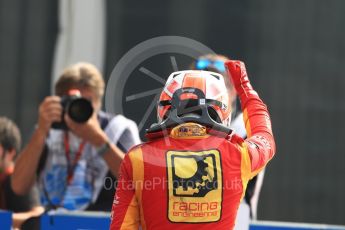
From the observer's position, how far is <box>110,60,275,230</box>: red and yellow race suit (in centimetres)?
286

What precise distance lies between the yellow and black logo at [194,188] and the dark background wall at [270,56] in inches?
138

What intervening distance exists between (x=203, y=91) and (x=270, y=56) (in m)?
3.50

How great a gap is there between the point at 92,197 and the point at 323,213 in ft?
8.47

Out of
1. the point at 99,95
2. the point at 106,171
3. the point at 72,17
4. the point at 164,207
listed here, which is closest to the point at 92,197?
the point at 106,171

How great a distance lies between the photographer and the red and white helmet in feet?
4.71

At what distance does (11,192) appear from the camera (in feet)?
15.4

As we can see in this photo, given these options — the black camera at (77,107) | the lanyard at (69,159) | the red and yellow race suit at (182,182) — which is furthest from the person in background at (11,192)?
the red and yellow race suit at (182,182)

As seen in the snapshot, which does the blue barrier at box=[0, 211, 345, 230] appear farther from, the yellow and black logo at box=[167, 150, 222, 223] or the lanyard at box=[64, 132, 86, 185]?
the yellow and black logo at box=[167, 150, 222, 223]

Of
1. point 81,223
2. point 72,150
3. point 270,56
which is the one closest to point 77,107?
point 72,150

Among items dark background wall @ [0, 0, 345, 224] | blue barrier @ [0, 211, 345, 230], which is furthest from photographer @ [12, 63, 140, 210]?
dark background wall @ [0, 0, 345, 224]

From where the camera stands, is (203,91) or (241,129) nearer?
(203,91)

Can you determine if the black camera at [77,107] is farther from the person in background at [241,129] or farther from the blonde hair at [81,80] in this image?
the person in background at [241,129]

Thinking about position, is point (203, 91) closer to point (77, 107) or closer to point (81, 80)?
point (77, 107)

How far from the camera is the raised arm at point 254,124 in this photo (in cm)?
297
